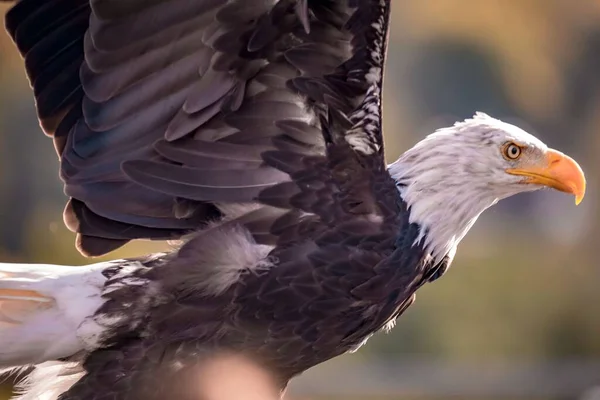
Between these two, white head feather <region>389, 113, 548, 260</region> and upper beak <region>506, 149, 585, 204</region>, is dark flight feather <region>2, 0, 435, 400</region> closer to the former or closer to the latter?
white head feather <region>389, 113, 548, 260</region>

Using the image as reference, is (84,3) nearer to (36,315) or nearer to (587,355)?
(36,315)

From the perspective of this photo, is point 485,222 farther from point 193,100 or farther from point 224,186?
point 193,100

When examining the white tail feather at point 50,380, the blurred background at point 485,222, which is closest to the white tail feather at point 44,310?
the white tail feather at point 50,380

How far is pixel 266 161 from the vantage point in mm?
4176

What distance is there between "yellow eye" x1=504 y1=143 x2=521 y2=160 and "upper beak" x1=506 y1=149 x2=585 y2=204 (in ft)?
0.16

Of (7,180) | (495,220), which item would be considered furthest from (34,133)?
(495,220)

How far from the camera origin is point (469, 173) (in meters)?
4.36

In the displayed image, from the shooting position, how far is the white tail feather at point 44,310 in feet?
13.8

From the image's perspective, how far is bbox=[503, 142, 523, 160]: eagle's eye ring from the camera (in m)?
4.39

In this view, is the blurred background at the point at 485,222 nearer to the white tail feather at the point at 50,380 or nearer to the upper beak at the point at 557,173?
the white tail feather at the point at 50,380

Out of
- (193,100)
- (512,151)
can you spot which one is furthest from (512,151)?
(193,100)

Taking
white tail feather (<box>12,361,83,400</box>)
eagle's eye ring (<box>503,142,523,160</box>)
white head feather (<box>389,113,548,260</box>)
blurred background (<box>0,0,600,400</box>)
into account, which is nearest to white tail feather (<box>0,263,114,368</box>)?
white tail feather (<box>12,361,83,400</box>)

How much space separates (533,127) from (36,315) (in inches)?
623

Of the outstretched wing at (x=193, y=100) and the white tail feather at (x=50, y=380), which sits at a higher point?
the outstretched wing at (x=193, y=100)
